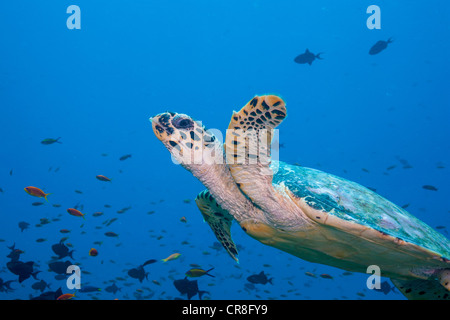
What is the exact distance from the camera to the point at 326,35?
47844mm

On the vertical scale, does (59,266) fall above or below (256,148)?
below

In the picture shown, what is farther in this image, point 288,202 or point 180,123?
point 288,202

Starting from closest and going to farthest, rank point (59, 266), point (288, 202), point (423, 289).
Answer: point (288, 202), point (423, 289), point (59, 266)

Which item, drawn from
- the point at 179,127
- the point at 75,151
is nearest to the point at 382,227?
the point at 179,127

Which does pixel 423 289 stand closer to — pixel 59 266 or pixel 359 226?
pixel 359 226

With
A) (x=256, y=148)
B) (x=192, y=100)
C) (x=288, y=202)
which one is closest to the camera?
(x=256, y=148)

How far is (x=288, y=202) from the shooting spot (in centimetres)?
252

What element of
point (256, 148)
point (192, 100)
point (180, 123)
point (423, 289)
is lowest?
point (423, 289)

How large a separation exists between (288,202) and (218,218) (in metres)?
1.55

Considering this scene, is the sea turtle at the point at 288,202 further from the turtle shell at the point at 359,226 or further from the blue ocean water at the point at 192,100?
the blue ocean water at the point at 192,100

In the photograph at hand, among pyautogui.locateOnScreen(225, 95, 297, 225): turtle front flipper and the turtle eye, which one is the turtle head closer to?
the turtle eye

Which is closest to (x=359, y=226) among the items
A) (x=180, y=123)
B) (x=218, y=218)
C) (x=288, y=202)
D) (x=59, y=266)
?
(x=288, y=202)
